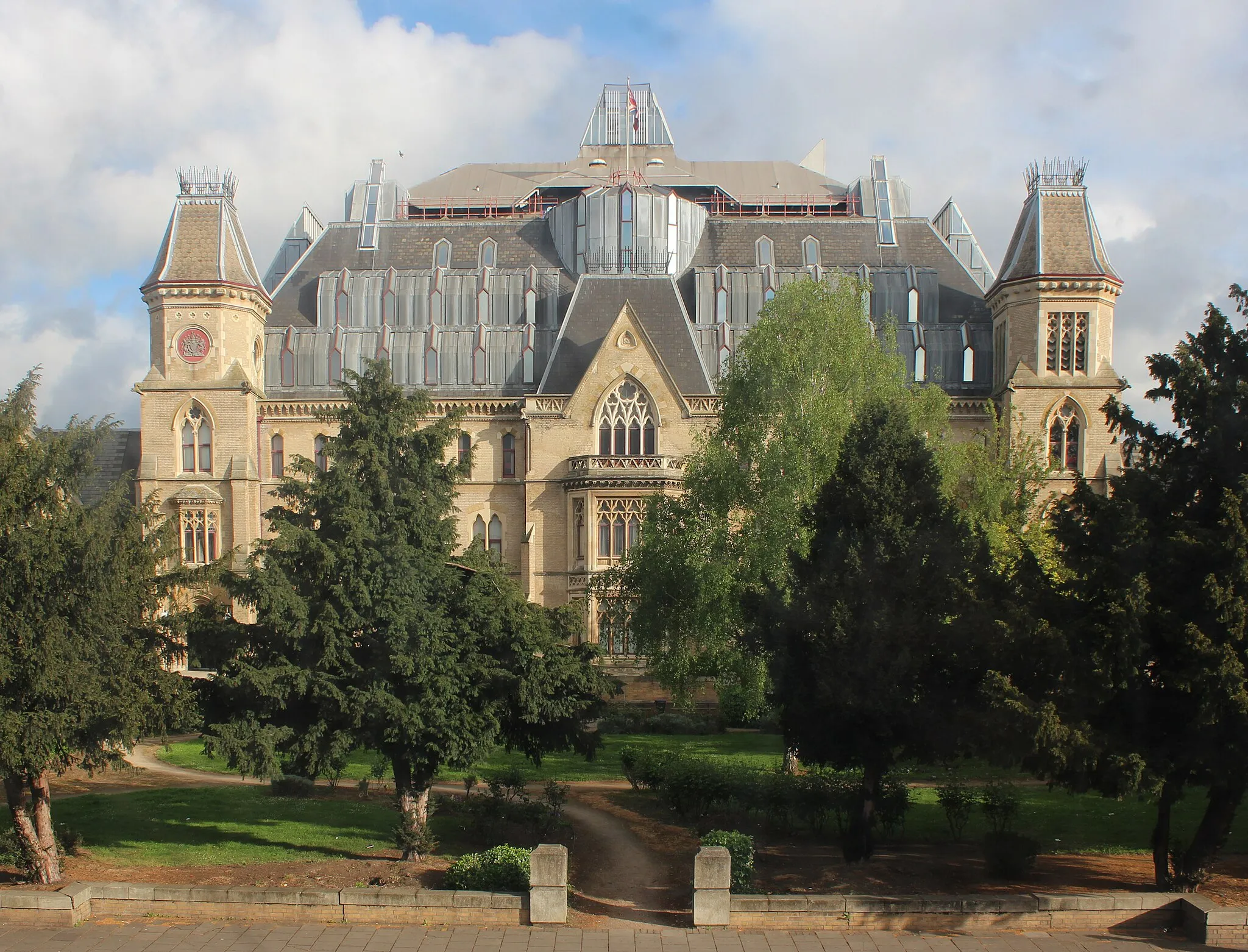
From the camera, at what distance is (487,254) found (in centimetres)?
5575

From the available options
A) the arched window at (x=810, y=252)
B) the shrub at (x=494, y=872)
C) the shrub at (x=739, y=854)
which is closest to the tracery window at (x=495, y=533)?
the arched window at (x=810, y=252)

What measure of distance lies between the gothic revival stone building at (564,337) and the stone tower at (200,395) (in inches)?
3.5

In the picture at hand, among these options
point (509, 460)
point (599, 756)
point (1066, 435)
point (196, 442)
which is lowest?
point (599, 756)

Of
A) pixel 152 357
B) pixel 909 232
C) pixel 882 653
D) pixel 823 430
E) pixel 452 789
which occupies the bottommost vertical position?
pixel 452 789

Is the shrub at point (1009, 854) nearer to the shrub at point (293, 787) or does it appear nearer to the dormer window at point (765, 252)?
the shrub at point (293, 787)

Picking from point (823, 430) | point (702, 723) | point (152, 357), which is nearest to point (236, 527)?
point (152, 357)

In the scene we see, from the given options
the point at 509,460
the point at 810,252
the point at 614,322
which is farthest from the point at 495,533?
the point at 810,252

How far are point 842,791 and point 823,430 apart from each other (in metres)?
9.53

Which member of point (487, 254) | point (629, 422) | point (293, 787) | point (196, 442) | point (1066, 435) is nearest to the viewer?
point (293, 787)

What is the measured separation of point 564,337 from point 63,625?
110 ft

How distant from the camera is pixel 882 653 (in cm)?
1906

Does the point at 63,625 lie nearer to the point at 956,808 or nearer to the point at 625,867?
the point at 625,867

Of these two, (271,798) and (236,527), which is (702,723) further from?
(236,527)

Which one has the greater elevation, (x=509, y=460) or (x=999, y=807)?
(x=509, y=460)
